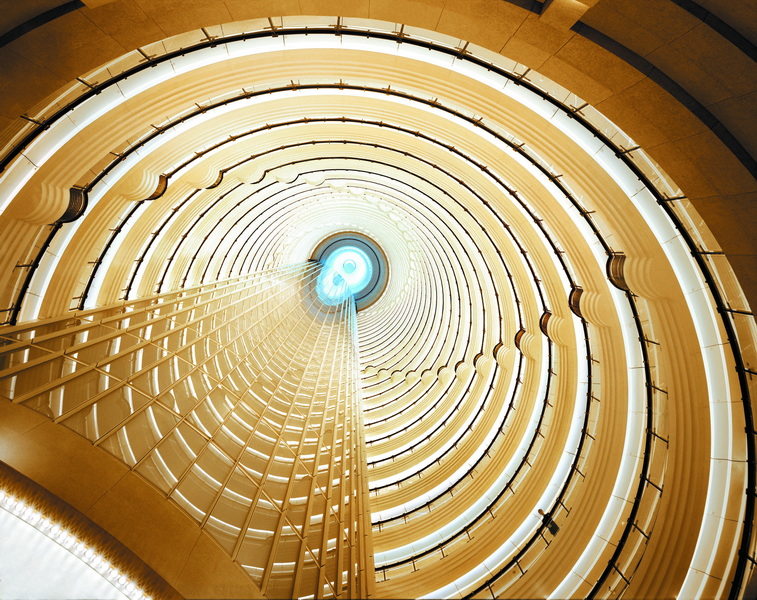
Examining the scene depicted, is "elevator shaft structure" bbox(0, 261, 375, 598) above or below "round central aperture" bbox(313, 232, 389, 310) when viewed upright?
below

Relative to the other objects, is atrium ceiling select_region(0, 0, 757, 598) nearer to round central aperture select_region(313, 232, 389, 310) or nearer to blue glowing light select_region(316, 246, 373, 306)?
round central aperture select_region(313, 232, 389, 310)

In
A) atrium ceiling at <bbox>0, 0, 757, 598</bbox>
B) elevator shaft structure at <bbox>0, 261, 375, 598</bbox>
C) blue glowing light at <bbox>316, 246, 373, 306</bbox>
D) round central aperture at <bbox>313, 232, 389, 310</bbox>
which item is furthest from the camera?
blue glowing light at <bbox>316, 246, 373, 306</bbox>

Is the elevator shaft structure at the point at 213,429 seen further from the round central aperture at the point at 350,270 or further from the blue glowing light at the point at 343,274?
the blue glowing light at the point at 343,274

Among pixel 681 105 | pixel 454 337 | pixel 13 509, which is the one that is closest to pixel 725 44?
pixel 681 105

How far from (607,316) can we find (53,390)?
34.5 ft

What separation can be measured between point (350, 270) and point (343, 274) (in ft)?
4.31

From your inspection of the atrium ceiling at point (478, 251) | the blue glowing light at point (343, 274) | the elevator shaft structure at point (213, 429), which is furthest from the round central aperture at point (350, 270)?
the elevator shaft structure at point (213, 429)

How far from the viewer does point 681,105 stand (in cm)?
465

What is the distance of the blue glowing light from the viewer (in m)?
35.0

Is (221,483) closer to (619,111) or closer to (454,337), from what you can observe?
(619,111)

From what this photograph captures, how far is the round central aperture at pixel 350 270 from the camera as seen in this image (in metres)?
34.1

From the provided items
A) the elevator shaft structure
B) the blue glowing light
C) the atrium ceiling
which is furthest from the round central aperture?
the elevator shaft structure

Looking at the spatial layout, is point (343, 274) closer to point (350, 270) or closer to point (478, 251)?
point (350, 270)

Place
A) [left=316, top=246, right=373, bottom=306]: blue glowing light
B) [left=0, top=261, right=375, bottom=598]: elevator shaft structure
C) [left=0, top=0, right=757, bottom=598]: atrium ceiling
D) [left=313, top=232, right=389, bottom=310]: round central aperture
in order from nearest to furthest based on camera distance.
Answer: [left=0, top=0, right=757, bottom=598]: atrium ceiling < [left=0, top=261, right=375, bottom=598]: elevator shaft structure < [left=313, top=232, right=389, bottom=310]: round central aperture < [left=316, top=246, right=373, bottom=306]: blue glowing light
